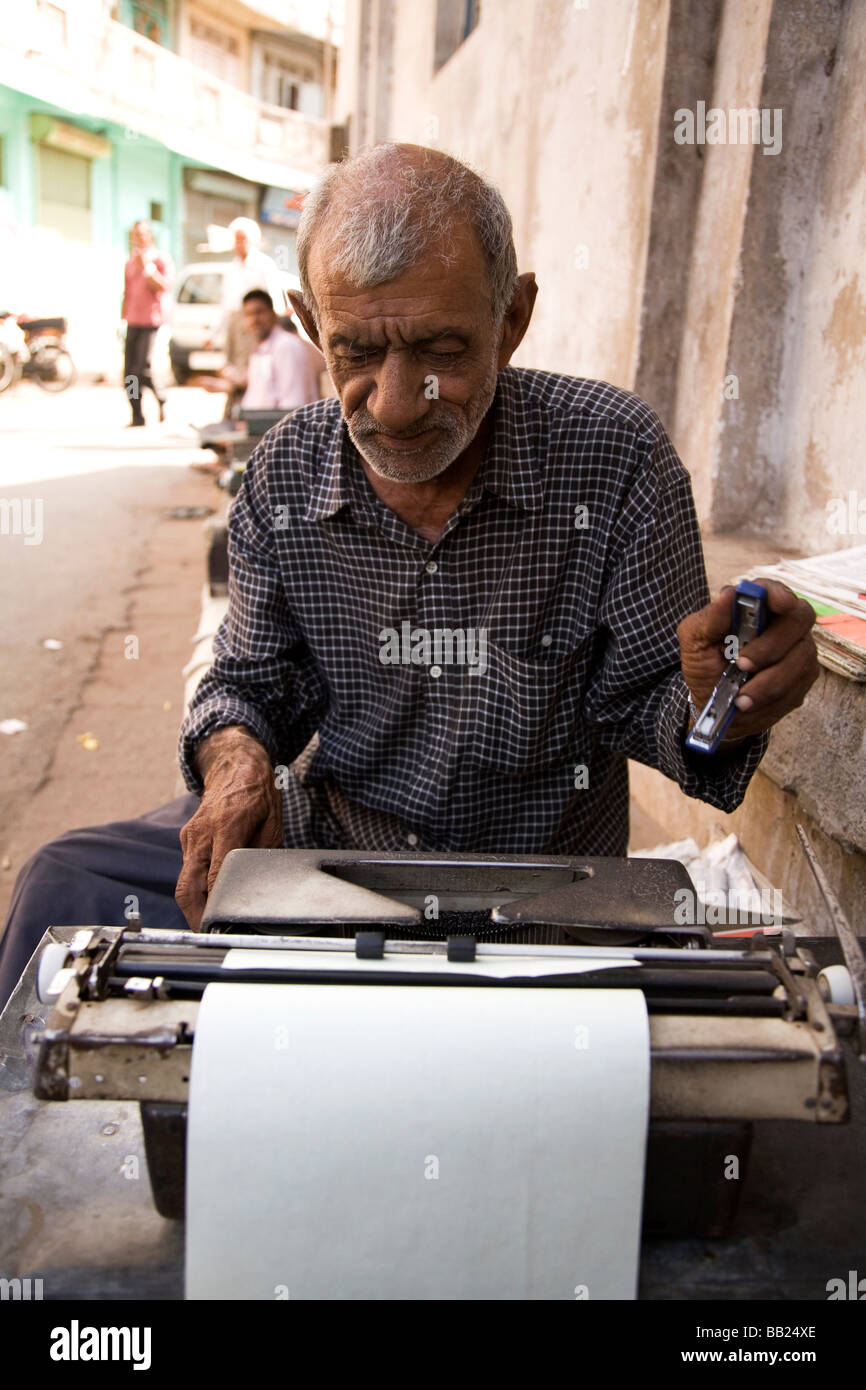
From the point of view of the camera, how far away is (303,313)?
1.77 meters

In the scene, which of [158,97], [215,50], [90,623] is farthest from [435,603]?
[215,50]

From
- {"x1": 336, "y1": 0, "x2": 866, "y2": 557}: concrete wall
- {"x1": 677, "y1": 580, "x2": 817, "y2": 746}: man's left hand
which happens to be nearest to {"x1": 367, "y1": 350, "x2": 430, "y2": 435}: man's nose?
{"x1": 677, "y1": 580, "x2": 817, "y2": 746}: man's left hand

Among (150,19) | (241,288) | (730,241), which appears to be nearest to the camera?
(730,241)

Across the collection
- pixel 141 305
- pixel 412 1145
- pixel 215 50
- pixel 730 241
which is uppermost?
pixel 215 50

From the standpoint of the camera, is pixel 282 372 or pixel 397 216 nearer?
pixel 397 216

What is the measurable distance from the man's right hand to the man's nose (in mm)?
527

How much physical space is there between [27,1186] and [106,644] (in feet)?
17.0

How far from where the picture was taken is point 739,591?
1.22 metres

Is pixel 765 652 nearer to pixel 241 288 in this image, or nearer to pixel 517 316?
pixel 517 316

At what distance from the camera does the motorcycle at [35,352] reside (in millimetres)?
14594

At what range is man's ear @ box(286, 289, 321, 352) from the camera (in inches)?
68.9

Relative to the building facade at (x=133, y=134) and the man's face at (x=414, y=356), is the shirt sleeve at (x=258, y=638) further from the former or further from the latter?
the building facade at (x=133, y=134)

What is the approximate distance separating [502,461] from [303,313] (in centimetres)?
39

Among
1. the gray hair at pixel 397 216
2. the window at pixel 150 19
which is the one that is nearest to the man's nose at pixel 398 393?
the gray hair at pixel 397 216
